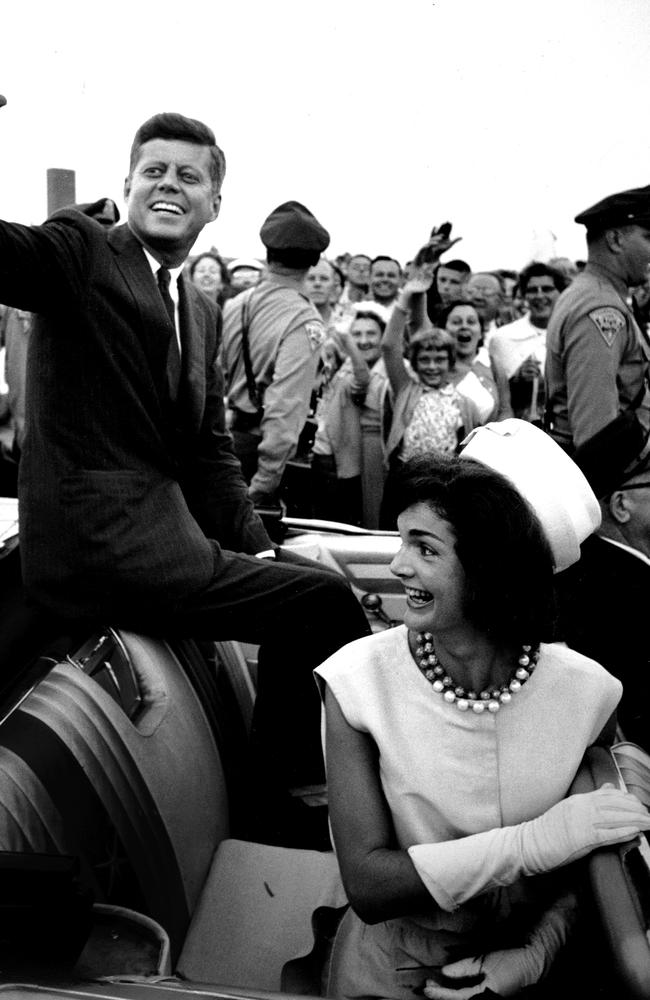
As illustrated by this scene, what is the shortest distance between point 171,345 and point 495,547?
3.28ft

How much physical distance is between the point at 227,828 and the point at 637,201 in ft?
7.18

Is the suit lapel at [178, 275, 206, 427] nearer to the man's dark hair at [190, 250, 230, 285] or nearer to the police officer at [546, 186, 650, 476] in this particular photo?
the police officer at [546, 186, 650, 476]

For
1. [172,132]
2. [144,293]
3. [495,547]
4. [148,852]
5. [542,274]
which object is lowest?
[148,852]

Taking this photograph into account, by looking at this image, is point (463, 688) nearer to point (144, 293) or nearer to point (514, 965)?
point (514, 965)

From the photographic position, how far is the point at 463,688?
1.70 meters

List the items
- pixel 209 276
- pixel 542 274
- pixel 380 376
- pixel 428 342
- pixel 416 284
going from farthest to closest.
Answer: pixel 209 276
pixel 542 274
pixel 380 376
pixel 428 342
pixel 416 284

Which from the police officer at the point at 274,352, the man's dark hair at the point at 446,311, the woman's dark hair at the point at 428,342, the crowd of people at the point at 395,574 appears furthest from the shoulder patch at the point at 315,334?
the man's dark hair at the point at 446,311

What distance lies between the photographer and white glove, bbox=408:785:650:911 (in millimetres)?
1485

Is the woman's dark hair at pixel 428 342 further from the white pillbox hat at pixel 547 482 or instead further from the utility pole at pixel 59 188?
the white pillbox hat at pixel 547 482

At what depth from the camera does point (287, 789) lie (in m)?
2.58

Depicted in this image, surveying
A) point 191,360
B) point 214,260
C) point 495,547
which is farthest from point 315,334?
point 214,260

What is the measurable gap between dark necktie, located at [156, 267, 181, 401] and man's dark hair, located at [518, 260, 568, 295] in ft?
12.3

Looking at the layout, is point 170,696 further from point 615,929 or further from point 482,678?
point 615,929

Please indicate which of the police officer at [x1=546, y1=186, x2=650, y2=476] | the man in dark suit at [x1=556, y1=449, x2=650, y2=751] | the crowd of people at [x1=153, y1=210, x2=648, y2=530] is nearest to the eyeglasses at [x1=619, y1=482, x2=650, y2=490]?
the police officer at [x1=546, y1=186, x2=650, y2=476]
